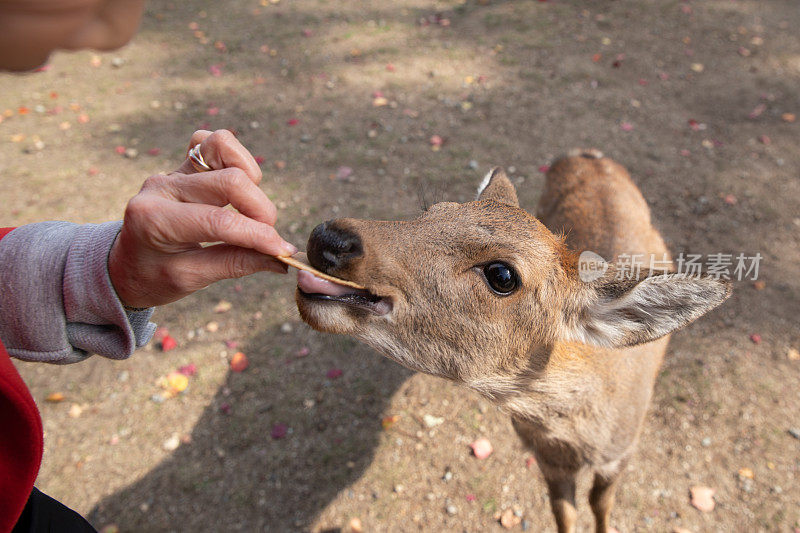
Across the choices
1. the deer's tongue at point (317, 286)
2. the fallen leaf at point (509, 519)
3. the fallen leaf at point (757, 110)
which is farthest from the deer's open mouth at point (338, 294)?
the fallen leaf at point (757, 110)

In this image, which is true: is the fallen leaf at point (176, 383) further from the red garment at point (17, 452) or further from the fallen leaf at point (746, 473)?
the fallen leaf at point (746, 473)

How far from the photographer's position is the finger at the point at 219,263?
6.04 ft

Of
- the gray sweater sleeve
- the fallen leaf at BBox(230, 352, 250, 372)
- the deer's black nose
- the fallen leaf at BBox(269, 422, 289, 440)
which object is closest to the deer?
the deer's black nose

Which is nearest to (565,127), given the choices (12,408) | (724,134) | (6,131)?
(724,134)

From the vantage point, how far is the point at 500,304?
229 centimetres

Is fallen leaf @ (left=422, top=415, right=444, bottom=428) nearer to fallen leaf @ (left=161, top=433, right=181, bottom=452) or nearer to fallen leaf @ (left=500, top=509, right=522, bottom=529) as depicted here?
fallen leaf @ (left=500, top=509, right=522, bottom=529)

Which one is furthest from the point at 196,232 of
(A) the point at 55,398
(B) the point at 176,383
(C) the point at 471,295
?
(A) the point at 55,398

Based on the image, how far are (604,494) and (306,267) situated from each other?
277cm

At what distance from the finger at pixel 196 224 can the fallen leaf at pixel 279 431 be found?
9.97 feet

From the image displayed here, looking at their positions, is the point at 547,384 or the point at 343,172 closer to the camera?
the point at 547,384

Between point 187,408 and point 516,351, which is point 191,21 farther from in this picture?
point 516,351

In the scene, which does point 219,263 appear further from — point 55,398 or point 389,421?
point 55,398

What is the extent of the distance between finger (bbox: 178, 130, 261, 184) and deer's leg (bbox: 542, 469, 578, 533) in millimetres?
2666

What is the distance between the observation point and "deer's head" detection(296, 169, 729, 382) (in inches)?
82.8
